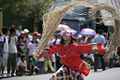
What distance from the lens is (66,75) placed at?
6.44 meters

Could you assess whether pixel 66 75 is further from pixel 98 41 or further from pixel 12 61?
pixel 98 41

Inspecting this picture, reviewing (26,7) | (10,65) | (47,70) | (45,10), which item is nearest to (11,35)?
(10,65)

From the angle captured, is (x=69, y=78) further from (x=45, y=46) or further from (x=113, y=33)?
(x=113, y=33)

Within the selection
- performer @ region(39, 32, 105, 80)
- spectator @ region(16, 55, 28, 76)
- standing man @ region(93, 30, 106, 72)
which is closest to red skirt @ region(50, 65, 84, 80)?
performer @ region(39, 32, 105, 80)

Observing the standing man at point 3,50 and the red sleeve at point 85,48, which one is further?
the standing man at point 3,50

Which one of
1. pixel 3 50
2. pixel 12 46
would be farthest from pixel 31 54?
pixel 3 50

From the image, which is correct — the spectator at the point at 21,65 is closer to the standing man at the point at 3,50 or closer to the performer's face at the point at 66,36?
the standing man at the point at 3,50

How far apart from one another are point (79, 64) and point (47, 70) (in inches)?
273

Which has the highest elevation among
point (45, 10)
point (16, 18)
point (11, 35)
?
point (45, 10)

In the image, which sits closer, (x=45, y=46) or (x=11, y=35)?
(x=45, y=46)

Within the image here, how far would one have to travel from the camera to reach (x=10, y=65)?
1143 centimetres

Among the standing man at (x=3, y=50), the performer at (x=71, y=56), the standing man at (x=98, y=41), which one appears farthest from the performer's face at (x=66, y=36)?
the standing man at (x=98, y=41)

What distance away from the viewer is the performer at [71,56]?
645 centimetres

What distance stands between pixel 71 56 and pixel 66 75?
40cm
